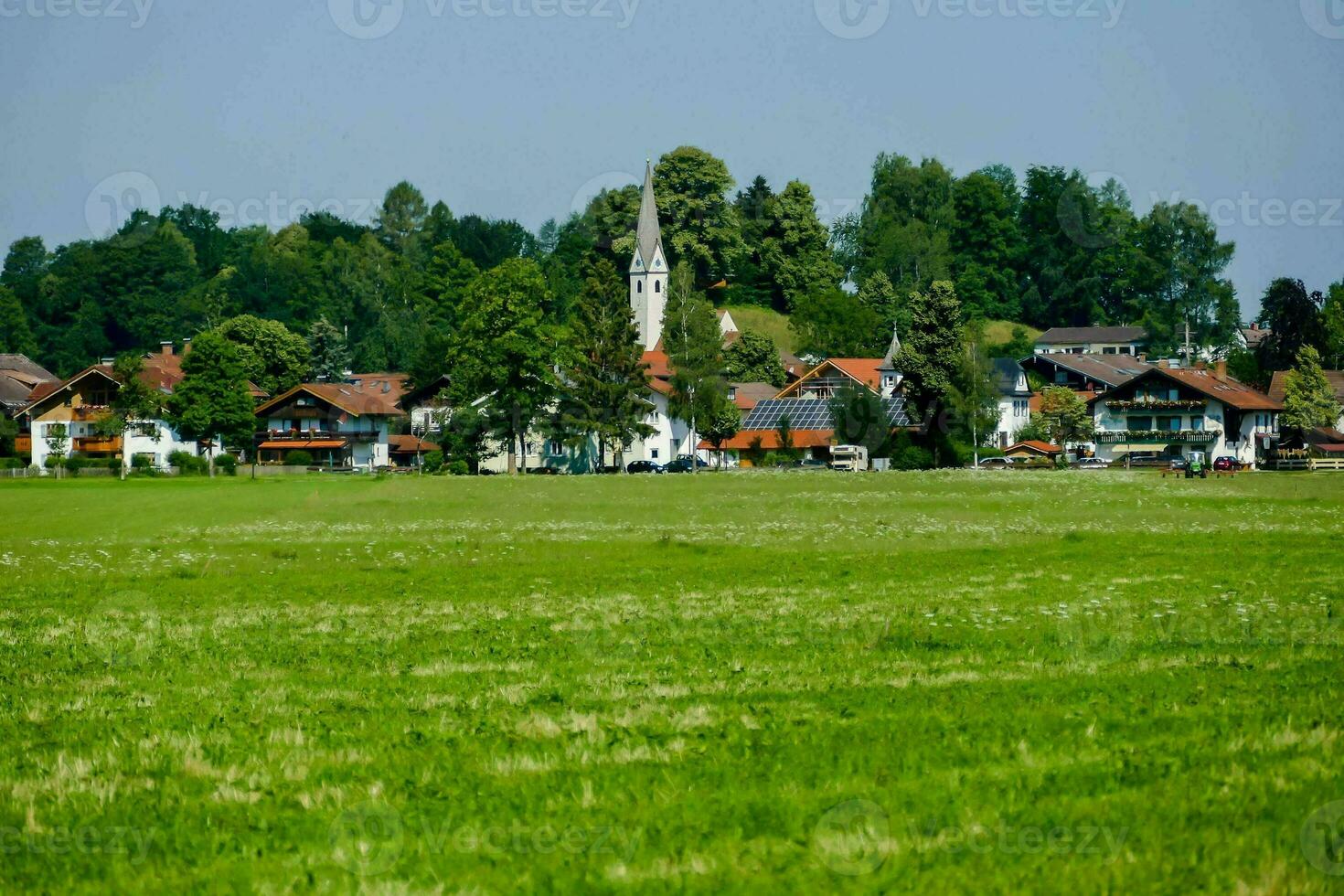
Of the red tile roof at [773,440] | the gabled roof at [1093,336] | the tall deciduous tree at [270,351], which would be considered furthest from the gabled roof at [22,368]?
the gabled roof at [1093,336]

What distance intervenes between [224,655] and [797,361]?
527 feet

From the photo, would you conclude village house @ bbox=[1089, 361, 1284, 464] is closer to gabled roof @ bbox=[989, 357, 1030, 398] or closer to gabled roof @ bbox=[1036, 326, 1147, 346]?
gabled roof @ bbox=[989, 357, 1030, 398]

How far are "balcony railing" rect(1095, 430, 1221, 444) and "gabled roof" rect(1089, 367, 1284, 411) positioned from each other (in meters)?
3.30

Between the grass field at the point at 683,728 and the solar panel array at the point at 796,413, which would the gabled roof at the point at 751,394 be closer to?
the solar panel array at the point at 796,413

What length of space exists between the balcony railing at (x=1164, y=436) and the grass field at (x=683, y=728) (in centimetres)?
11057

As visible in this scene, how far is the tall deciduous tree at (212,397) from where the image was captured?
12506 centimetres

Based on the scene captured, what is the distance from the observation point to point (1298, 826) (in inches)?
326

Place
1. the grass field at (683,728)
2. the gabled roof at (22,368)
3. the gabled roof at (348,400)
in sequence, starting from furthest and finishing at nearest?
the gabled roof at (22,368)
the gabled roof at (348,400)
the grass field at (683,728)

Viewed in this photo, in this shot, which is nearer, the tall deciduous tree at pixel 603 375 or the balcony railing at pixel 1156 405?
the tall deciduous tree at pixel 603 375

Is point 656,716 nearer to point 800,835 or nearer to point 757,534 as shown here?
point 800,835

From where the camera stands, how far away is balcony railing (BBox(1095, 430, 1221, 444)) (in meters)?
A: 132

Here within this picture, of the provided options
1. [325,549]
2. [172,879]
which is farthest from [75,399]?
[172,879]

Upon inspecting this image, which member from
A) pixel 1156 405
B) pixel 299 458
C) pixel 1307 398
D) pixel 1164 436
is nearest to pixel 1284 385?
pixel 1307 398

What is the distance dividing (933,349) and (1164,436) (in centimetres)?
3197
